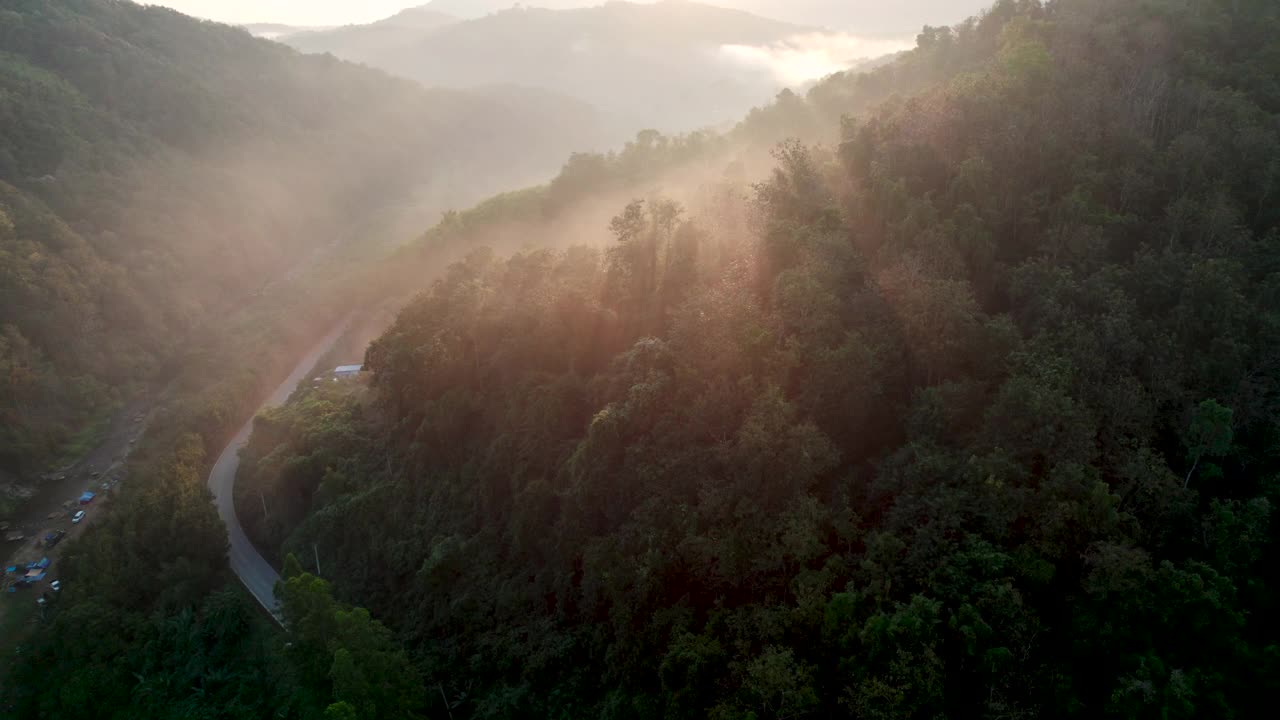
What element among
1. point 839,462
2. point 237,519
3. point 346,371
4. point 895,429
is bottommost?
point 237,519

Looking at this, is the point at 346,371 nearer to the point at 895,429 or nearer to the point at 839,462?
the point at 839,462

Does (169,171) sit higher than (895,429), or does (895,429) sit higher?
(169,171)

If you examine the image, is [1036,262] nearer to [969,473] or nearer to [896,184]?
[896,184]

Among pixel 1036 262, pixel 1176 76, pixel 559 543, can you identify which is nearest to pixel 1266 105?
pixel 1176 76

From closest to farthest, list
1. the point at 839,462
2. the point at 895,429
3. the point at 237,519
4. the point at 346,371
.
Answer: the point at 839,462 → the point at 895,429 → the point at 237,519 → the point at 346,371

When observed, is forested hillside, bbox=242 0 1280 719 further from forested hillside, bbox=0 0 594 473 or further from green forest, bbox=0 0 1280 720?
forested hillside, bbox=0 0 594 473

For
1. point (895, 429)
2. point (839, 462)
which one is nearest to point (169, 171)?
point (839, 462)
